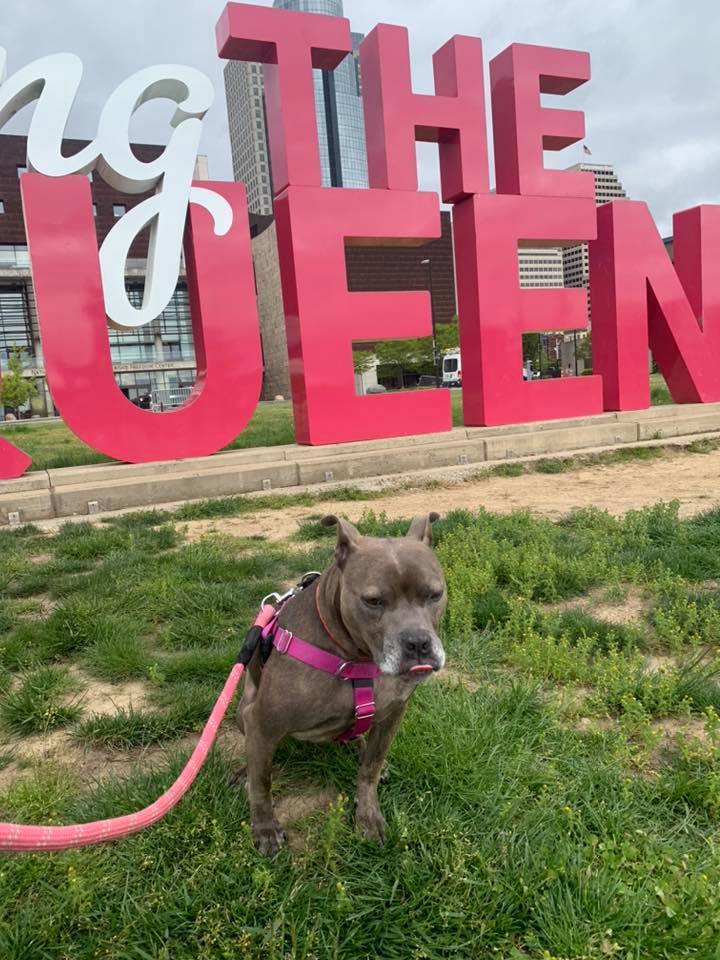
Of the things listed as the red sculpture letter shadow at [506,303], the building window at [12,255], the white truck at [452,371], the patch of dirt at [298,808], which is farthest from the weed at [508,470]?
the building window at [12,255]

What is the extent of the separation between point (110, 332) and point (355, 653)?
6248cm

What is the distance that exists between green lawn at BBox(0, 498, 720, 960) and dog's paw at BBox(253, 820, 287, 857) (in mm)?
58

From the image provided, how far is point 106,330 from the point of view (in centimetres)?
888

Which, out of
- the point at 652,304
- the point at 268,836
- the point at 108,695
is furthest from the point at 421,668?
the point at 652,304

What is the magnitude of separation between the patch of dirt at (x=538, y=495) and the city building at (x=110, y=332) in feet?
163

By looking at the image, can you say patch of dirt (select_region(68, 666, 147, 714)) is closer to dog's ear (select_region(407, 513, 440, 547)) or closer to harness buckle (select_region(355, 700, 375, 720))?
harness buckle (select_region(355, 700, 375, 720))

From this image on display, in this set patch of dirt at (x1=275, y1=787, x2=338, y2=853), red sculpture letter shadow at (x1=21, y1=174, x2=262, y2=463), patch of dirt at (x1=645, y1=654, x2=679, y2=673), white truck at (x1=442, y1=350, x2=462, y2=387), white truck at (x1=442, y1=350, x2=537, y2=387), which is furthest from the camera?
white truck at (x1=442, y1=350, x2=462, y2=387)

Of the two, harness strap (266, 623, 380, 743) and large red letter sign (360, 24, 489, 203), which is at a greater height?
large red letter sign (360, 24, 489, 203)

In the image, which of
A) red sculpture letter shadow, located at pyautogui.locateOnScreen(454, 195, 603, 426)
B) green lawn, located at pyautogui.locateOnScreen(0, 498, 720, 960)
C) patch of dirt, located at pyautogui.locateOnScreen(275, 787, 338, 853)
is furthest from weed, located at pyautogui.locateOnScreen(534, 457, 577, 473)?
patch of dirt, located at pyautogui.locateOnScreen(275, 787, 338, 853)

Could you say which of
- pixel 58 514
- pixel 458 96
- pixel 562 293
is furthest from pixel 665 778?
pixel 458 96

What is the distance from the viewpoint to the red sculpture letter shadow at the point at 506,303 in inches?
447

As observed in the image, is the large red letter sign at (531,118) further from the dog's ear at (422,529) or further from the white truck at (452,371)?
the white truck at (452,371)

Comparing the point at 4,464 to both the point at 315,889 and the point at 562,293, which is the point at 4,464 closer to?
the point at 315,889

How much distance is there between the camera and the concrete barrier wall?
8.48 m
